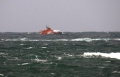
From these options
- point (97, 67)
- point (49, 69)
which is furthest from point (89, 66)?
point (49, 69)

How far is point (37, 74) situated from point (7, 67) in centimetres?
700

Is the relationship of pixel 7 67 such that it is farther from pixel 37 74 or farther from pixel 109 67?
pixel 109 67

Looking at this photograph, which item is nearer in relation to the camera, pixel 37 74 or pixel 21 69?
pixel 37 74

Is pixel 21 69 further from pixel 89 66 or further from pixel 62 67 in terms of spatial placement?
pixel 89 66

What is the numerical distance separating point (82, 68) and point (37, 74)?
264 inches

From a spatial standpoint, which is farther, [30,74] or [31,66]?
[31,66]

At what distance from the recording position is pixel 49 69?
36.0 m

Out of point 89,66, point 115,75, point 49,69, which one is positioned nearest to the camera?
point 115,75

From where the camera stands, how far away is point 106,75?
32.0 m

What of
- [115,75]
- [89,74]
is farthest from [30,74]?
[115,75]

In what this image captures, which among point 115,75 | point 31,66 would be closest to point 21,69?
point 31,66

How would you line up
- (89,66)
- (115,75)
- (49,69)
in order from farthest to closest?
(89,66) < (49,69) < (115,75)

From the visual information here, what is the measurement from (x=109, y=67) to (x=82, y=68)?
138 inches

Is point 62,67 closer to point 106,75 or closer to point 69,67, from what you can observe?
point 69,67
